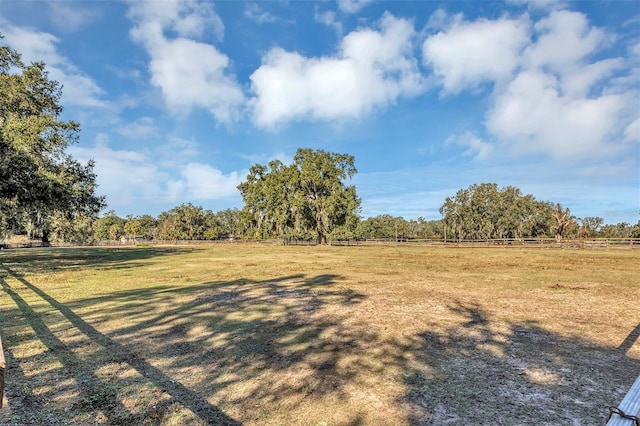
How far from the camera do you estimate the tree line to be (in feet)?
57.5

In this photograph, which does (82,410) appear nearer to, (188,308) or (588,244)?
(188,308)

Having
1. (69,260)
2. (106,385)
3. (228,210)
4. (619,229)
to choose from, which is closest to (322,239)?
(69,260)

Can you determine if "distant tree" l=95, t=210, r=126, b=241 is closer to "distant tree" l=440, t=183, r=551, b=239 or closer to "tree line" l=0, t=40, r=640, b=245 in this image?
"tree line" l=0, t=40, r=640, b=245

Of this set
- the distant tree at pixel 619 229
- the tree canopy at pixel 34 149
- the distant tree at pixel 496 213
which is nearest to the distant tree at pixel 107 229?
the tree canopy at pixel 34 149

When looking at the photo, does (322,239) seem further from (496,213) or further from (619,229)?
(619,229)

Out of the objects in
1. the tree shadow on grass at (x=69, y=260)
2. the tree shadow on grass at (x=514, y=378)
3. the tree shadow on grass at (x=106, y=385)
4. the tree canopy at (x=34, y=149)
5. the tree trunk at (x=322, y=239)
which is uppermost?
the tree canopy at (x=34, y=149)

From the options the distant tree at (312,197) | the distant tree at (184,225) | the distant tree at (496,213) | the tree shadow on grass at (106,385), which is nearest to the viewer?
the tree shadow on grass at (106,385)

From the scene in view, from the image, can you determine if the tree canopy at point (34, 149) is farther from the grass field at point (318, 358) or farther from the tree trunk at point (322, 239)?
the tree trunk at point (322, 239)

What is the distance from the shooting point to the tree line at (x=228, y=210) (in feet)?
57.5

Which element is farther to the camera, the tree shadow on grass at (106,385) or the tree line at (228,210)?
the tree line at (228,210)

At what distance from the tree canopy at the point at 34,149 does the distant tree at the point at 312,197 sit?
3283cm

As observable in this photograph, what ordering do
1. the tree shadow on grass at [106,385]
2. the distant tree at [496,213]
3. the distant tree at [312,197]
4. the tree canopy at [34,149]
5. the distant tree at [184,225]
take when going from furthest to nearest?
the distant tree at [184,225]
the distant tree at [496,213]
the distant tree at [312,197]
the tree canopy at [34,149]
the tree shadow on grass at [106,385]

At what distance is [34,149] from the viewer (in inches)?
694

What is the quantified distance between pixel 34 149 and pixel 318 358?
2044 centimetres
